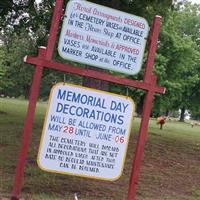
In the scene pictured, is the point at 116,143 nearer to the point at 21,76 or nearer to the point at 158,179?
the point at 158,179

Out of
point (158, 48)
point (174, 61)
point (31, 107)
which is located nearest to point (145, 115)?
point (31, 107)

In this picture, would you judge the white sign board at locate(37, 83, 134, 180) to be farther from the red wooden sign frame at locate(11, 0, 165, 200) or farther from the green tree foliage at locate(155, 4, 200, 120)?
the green tree foliage at locate(155, 4, 200, 120)

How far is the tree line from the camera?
1673 centimetres

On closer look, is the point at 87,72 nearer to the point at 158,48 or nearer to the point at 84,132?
the point at 84,132

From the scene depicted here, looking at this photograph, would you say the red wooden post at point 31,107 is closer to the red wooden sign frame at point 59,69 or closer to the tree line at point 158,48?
the red wooden sign frame at point 59,69

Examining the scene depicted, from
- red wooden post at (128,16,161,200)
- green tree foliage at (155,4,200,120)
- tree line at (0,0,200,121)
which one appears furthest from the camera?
green tree foliage at (155,4,200,120)

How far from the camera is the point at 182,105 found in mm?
64688

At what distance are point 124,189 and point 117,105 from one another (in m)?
3.67

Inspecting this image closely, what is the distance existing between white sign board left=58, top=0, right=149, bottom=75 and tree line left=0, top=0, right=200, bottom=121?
0.77m

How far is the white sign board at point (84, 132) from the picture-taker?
7383mm

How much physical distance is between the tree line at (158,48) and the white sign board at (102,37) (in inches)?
30.4

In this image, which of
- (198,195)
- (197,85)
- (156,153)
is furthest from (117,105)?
(197,85)

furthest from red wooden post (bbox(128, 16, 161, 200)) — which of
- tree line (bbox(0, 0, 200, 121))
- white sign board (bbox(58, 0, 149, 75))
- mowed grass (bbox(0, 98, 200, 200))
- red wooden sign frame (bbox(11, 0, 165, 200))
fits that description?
mowed grass (bbox(0, 98, 200, 200))

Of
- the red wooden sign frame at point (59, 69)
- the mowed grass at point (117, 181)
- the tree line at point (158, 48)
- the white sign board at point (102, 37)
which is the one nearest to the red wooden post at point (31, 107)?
the red wooden sign frame at point (59, 69)
